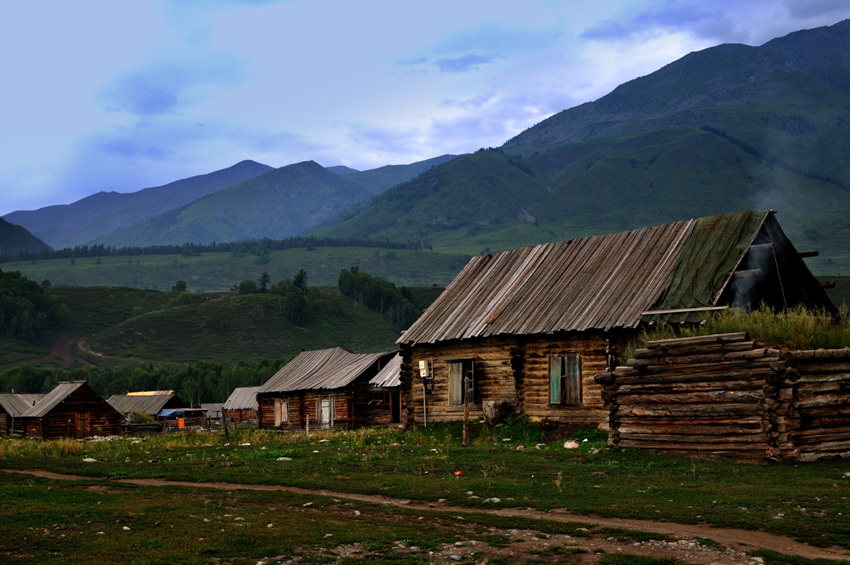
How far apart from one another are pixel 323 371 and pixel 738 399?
39015mm

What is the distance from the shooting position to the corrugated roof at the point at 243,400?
96.3m

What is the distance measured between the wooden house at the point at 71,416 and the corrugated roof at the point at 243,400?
110 feet

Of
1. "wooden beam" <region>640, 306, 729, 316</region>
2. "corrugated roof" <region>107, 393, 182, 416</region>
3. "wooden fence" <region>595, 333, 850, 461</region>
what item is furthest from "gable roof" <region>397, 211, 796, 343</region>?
"corrugated roof" <region>107, 393, 182, 416</region>

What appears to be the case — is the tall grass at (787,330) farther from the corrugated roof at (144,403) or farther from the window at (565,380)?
the corrugated roof at (144,403)

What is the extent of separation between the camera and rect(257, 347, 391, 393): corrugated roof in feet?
171

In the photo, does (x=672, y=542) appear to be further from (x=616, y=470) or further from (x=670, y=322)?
(x=670, y=322)

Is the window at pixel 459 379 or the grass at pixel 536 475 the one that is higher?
the window at pixel 459 379

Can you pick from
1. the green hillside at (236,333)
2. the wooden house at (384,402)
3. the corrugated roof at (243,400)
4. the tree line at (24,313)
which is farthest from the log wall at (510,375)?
the tree line at (24,313)

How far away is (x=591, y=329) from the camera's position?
2916 cm

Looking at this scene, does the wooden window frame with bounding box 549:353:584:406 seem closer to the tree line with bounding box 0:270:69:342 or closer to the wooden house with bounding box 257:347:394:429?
the wooden house with bounding box 257:347:394:429

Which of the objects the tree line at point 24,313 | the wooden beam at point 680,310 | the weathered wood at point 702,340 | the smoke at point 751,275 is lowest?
the weathered wood at point 702,340

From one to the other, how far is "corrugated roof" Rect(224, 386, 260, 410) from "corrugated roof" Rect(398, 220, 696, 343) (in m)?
62.2

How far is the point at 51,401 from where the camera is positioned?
6019 cm

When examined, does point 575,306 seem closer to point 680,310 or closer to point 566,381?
point 566,381
